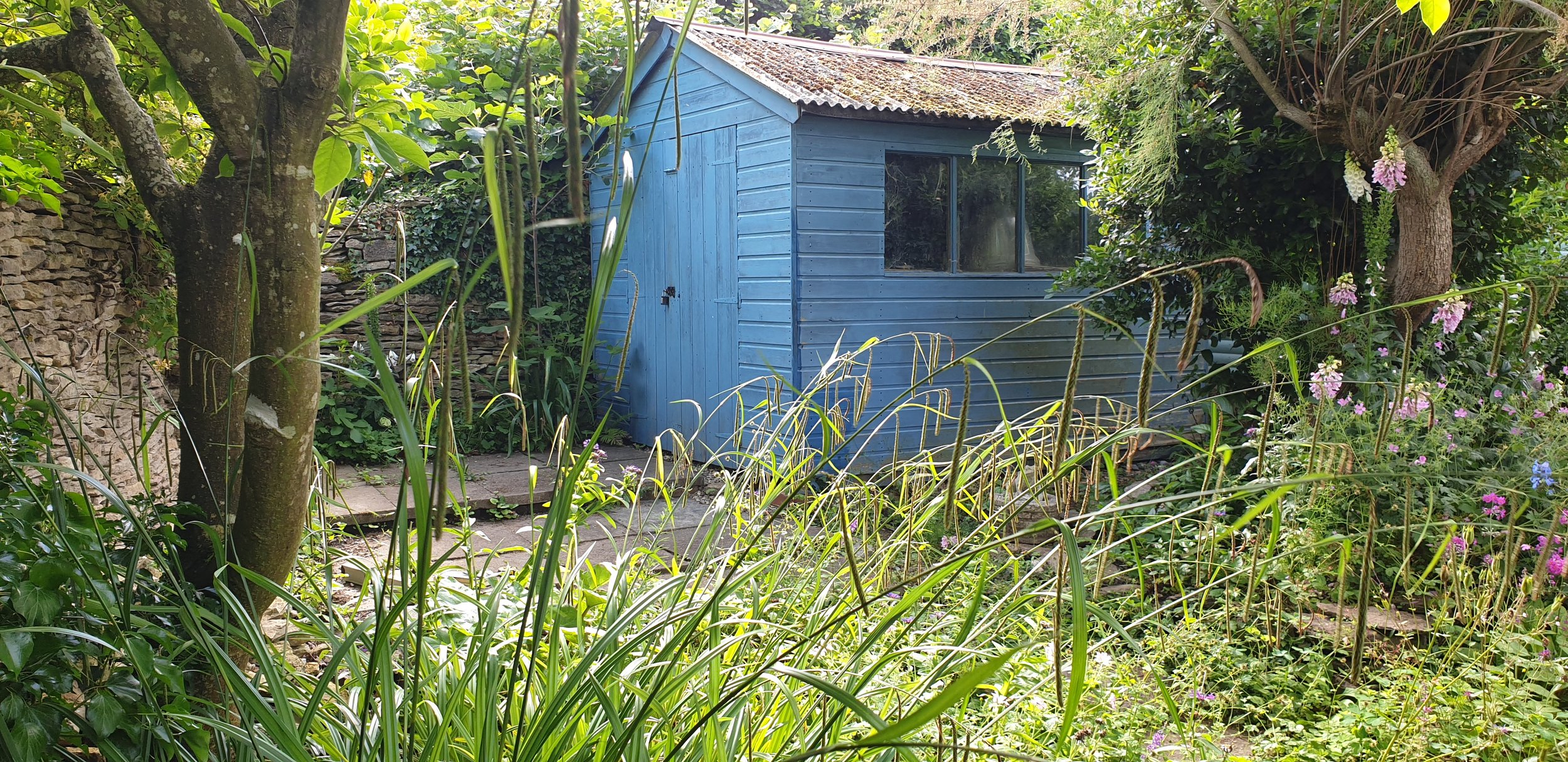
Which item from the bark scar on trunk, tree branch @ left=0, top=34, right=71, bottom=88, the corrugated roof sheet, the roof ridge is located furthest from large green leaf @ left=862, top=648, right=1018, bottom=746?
the roof ridge

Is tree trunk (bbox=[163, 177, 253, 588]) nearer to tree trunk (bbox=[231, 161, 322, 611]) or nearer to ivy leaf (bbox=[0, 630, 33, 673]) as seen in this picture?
tree trunk (bbox=[231, 161, 322, 611])

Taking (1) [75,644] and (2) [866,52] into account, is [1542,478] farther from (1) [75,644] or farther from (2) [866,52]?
(2) [866,52]

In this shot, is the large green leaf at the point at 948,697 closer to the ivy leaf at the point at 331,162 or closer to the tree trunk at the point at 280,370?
the tree trunk at the point at 280,370

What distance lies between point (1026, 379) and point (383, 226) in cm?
472

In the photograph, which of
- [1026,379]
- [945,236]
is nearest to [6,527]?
[945,236]

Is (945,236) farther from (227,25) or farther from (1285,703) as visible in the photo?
(227,25)

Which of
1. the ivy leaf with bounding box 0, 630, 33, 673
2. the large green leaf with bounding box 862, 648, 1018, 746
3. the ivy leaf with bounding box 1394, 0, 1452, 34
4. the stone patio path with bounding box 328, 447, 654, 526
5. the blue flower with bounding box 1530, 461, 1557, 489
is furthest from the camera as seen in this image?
the stone patio path with bounding box 328, 447, 654, 526

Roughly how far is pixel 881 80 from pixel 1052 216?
1.59 meters

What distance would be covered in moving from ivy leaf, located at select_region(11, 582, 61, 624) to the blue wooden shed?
4.68 metres

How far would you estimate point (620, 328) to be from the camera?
8.02m

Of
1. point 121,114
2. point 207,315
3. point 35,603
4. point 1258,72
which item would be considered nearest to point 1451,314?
point 1258,72

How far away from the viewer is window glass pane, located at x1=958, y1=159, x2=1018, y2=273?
6945 mm

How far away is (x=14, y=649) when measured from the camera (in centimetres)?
121

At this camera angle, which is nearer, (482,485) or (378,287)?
(482,485)
